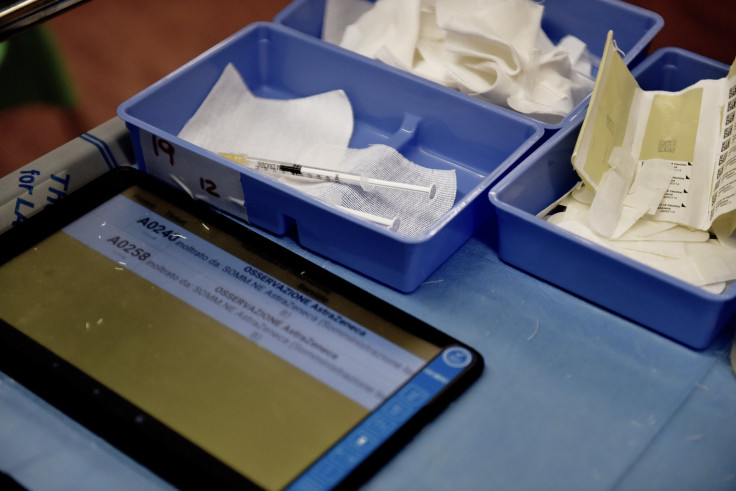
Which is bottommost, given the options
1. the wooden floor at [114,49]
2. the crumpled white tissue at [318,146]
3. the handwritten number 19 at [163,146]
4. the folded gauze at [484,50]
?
the wooden floor at [114,49]

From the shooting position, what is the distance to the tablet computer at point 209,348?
21.1 inches

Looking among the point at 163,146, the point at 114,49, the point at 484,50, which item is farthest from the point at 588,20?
the point at 114,49

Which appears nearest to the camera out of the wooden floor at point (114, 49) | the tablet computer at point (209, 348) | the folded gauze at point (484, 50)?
the tablet computer at point (209, 348)

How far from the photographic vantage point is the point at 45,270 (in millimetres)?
651

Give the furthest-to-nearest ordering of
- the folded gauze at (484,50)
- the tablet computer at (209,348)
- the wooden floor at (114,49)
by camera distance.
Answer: the wooden floor at (114,49), the folded gauze at (484,50), the tablet computer at (209,348)

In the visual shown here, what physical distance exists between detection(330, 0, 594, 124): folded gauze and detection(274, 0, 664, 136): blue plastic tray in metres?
0.03

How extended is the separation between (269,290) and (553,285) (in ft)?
0.83

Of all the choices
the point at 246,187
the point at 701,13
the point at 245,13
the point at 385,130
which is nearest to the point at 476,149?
the point at 385,130

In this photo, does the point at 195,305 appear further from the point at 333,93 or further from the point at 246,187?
the point at 333,93

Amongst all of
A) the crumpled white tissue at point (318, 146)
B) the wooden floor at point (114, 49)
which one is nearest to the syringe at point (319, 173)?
the crumpled white tissue at point (318, 146)

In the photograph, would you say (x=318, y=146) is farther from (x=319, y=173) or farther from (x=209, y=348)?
(x=209, y=348)

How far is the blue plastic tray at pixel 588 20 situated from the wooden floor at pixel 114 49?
15 centimetres

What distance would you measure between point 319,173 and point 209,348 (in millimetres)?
219

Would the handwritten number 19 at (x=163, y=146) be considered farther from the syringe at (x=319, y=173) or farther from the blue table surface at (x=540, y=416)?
the blue table surface at (x=540, y=416)
